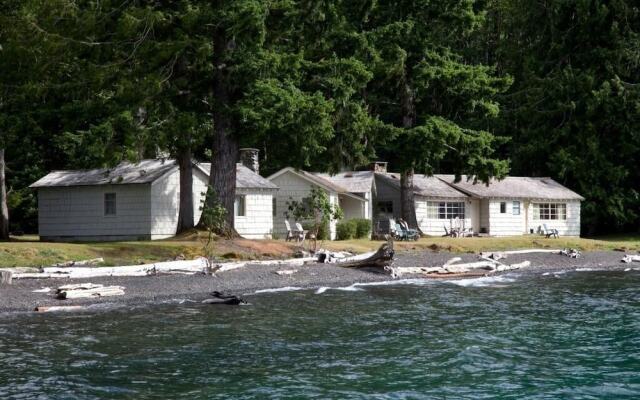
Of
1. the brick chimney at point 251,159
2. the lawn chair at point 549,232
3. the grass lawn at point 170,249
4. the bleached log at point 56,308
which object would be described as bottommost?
the bleached log at point 56,308

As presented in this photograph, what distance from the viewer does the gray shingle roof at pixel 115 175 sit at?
134ft

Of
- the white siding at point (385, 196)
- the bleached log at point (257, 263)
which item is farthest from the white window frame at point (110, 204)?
the white siding at point (385, 196)

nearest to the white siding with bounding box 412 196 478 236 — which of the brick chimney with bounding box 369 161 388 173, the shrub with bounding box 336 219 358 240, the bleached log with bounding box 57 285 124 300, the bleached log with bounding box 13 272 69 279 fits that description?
the brick chimney with bounding box 369 161 388 173

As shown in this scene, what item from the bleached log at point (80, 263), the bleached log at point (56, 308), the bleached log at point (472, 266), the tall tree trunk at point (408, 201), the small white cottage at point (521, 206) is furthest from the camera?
the small white cottage at point (521, 206)

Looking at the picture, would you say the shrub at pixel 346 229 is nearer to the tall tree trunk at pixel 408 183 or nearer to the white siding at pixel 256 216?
the white siding at pixel 256 216

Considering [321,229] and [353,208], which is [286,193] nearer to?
[321,229]

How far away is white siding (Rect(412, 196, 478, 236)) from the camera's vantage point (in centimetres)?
5150

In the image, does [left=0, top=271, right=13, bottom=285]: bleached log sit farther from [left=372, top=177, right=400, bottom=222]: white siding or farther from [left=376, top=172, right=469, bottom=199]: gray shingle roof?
[left=372, top=177, right=400, bottom=222]: white siding

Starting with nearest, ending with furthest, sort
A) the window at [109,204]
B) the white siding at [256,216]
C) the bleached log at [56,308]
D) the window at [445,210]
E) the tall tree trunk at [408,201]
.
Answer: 1. the bleached log at [56,308]
2. the window at [109,204]
3. the white siding at [256,216]
4. the tall tree trunk at [408,201]
5. the window at [445,210]

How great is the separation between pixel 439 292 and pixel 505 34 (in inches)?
1885

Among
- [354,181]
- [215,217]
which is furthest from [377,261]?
[354,181]

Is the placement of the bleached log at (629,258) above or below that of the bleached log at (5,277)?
below

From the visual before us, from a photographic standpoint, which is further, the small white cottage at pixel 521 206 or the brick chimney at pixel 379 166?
the brick chimney at pixel 379 166

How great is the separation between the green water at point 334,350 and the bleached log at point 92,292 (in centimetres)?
156
